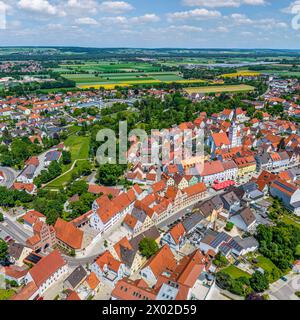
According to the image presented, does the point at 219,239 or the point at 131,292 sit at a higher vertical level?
the point at 219,239

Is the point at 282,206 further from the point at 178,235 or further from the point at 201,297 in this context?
the point at 201,297

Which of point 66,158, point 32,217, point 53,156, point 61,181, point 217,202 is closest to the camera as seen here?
point 32,217

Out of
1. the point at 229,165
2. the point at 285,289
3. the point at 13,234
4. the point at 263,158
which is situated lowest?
the point at 285,289

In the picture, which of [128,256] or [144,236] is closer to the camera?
[128,256]

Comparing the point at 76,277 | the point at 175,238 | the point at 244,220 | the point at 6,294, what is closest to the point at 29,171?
the point at 6,294

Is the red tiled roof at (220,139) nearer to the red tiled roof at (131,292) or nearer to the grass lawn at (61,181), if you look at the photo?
the grass lawn at (61,181)

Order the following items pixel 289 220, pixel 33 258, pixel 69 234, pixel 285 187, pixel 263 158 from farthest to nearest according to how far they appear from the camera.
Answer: pixel 263 158
pixel 285 187
pixel 289 220
pixel 69 234
pixel 33 258

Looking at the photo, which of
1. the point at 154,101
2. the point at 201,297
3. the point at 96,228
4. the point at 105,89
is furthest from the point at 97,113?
the point at 201,297

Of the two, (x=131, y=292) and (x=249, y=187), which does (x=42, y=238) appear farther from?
(x=249, y=187)
